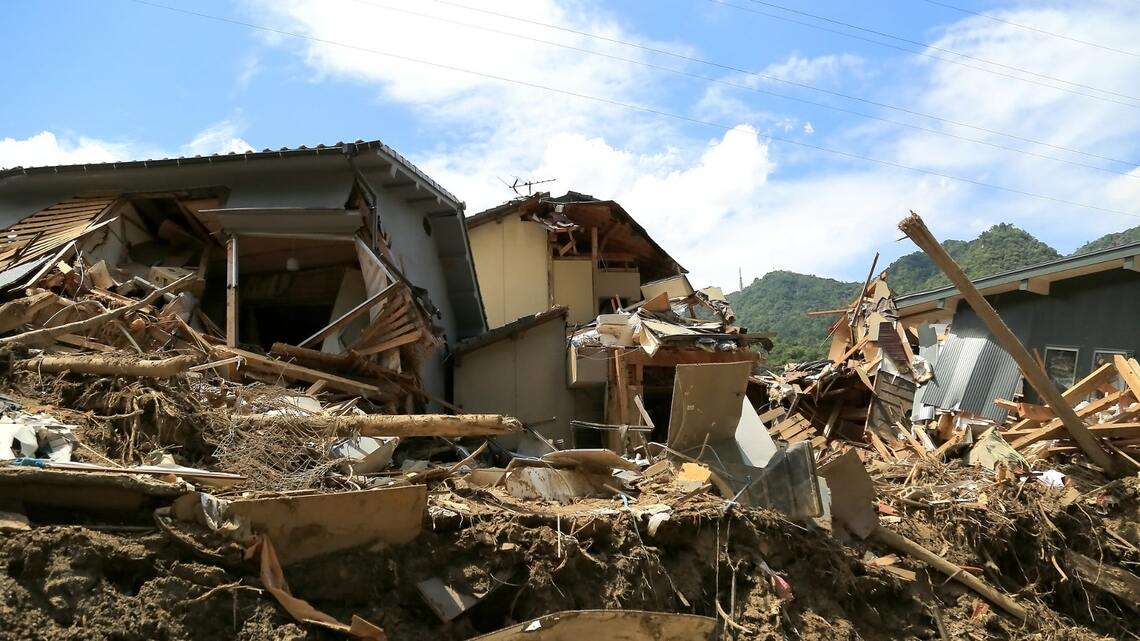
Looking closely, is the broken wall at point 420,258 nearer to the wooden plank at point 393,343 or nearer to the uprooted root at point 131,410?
the wooden plank at point 393,343

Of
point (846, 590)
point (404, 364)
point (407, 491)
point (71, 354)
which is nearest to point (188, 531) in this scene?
point (407, 491)

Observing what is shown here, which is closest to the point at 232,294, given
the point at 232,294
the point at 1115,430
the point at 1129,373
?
the point at 232,294

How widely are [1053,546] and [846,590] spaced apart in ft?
9.86

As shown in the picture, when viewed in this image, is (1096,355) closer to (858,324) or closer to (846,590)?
(858,324)

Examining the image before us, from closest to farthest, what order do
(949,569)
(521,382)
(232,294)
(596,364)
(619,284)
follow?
(949,569), (232,294), (596,364), (521,382), (619,284)

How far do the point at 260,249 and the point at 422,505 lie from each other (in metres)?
7.50

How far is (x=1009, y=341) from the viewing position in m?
8.63

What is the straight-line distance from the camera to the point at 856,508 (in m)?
6.93

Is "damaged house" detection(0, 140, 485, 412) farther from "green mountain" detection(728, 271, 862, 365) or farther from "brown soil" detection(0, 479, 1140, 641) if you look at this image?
"green mountain" detection(728, 271, 862, 365)

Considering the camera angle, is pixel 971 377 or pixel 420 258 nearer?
pixel 971 377

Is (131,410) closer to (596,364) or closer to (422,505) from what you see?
(422,505)

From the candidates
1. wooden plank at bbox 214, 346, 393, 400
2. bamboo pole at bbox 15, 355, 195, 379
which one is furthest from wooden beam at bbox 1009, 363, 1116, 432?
bamboo pole at bbox 15, 355, 195, 379

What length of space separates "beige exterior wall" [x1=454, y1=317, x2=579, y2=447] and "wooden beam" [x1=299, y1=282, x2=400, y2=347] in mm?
3784

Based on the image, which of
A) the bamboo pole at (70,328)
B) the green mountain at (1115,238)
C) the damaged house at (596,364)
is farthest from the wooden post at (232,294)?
the green mountain at (1115,238)
